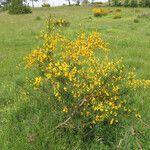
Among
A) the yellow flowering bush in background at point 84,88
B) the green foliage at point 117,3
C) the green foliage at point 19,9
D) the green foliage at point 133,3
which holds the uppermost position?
the yellow flowering bush in background at point 84,88

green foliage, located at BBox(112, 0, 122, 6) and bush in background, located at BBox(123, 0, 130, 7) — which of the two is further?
green foliage, located at BBox(112, 0, 122, 6)

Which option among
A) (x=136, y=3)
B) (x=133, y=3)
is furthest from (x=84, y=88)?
(x=133, y=3)

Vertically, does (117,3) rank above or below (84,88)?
below

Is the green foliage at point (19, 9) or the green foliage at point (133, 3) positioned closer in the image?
the green foliage at point (19, 9)

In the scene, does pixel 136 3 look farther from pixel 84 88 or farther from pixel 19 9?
pixel 84 88

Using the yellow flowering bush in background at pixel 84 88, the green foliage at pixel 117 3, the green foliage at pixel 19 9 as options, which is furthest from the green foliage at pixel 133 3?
the yellow flowering bush in background at pixel 84 88

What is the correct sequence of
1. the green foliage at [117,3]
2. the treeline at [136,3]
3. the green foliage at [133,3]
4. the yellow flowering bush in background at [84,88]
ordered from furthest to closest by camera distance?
the green foliage at [117,3], the green foliage at [133,3], the treeline at [136,3], the yellow flowering bush in background at [84,88]

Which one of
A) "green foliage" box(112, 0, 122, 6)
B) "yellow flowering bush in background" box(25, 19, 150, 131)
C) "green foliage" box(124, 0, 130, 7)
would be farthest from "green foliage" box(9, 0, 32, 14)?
"yellow flowering bush in background" box(25, 19, 150, 131)

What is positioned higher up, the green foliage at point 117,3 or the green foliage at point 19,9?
the green foliage at point 19,9

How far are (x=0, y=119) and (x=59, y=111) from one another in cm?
166

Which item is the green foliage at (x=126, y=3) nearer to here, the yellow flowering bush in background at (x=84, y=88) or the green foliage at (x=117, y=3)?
the green foliage at (x=117, y=3)

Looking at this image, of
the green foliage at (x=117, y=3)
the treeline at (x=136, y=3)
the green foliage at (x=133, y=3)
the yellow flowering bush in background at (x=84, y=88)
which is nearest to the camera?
the yellow flowering bush in background at (x=84, y=88)

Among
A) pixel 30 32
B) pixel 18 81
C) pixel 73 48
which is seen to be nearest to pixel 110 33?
pixel 30 32

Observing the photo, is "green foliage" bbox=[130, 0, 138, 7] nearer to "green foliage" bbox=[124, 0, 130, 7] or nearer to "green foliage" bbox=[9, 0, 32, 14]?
"green foliage" bbox=[124, 0, 130, 7]
